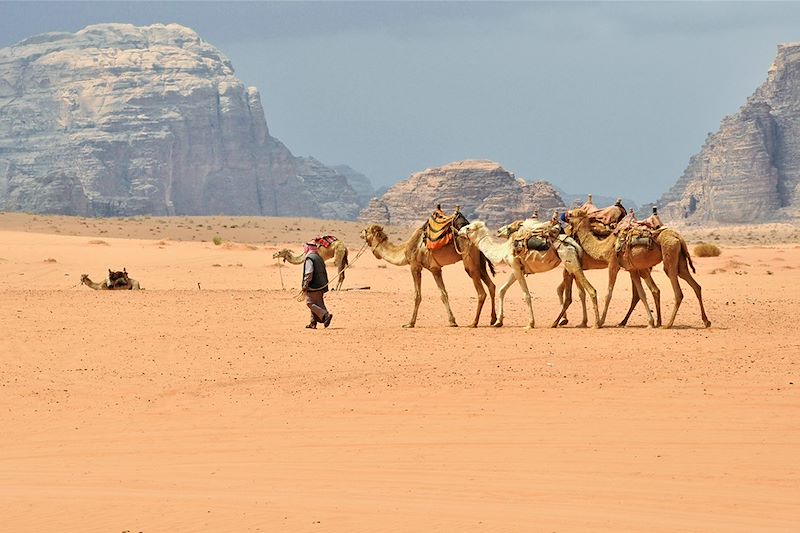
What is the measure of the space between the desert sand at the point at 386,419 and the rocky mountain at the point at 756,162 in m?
153

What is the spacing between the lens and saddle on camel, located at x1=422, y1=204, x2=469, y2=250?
1942 centimetres

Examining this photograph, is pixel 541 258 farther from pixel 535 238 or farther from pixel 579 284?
pixel 579 284

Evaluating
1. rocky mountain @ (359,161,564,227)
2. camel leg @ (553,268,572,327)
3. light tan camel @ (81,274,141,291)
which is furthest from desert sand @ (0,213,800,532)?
rocky mountain @ (359,161,564,227)

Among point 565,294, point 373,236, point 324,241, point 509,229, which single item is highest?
point 509,229

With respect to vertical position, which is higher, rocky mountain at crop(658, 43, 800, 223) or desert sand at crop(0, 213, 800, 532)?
rocky mountain at crop(658, 43, 800, 223)

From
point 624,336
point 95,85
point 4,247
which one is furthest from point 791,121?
point 624,336

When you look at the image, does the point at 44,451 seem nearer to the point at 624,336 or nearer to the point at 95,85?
the point at 624,336

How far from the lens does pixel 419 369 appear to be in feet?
51.3

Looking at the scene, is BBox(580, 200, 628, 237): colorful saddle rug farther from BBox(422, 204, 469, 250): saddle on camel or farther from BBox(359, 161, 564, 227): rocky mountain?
BBox(359, 161, 564, 227): rocky mountain

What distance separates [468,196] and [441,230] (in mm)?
125750

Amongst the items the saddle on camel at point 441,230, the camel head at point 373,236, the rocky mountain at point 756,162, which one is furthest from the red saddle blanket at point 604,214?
the rocky mountain at point 756,162

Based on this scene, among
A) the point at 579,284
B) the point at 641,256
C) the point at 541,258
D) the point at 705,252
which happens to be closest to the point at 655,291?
the point at 641,256

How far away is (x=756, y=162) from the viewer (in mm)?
174625

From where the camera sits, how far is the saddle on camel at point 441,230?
19.4 meters
